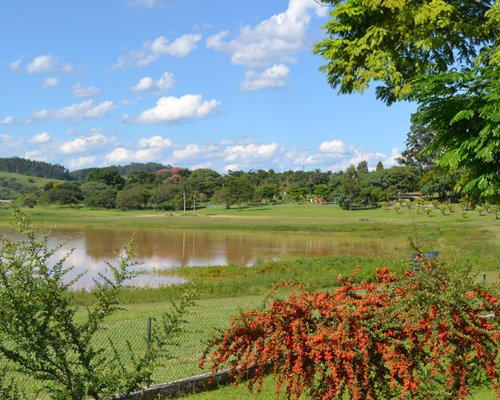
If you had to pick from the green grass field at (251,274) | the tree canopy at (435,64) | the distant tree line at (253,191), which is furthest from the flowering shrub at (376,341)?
the distant tree line at (253,191)

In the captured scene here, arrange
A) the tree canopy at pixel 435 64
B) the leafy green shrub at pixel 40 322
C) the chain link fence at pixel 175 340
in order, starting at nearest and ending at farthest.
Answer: the leafy green shrub at pixel 40 322 → the tree canopy at pixel 435 64 → the chain link fence at pixel 175 340

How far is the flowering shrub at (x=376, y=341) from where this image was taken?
16.8ft

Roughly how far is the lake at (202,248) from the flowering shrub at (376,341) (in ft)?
76.5

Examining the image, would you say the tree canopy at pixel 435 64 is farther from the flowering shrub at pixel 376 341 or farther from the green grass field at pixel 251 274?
the flowering shrub at pixel 376 341

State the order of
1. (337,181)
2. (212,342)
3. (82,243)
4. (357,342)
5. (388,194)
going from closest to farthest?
1. (357,342)
2. (212,342)
3. (82,243)
4. (388,194)
5. (337,181)

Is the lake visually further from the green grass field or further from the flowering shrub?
the flowering shrub

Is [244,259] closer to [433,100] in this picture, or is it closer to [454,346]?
[433,100]

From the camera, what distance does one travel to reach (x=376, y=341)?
5270mm

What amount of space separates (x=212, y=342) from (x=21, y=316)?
1899 millimetres

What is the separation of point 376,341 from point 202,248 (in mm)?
43729

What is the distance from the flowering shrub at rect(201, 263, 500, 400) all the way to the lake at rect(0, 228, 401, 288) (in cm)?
2333

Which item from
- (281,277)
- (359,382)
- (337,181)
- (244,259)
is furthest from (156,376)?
(337,181)

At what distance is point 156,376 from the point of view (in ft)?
33.2

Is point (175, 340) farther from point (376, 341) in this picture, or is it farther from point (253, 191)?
point (253, 191)
